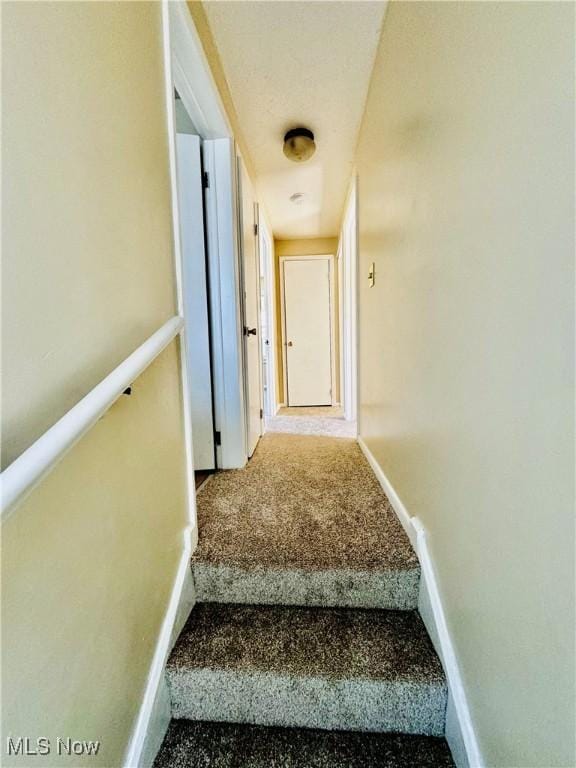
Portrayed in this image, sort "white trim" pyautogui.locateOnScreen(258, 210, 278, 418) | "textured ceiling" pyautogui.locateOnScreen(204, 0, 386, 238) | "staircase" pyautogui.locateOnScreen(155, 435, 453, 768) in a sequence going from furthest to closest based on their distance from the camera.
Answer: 1. "white trim" pyautogui.locateOnScreen(258, 210, 278, 418)
2. "textured ceiling" pyautogui.locateOnScreen(204, 0, 386, 238)
3. "staircase" pyautogui.locateOnScreen(155, 435, 453, 768)

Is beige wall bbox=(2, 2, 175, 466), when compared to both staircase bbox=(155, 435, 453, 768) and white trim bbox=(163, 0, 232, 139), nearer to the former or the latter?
white trim bbox=(163, 0, 232, 139)

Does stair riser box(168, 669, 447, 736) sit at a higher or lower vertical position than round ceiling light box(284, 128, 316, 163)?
lower

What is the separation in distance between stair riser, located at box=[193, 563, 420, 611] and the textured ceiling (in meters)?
2.23

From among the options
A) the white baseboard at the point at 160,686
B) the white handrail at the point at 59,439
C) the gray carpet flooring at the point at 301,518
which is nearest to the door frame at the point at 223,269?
the gray carpet flooring at the point at 301,518

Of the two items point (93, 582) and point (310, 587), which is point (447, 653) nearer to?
point (310, 587)

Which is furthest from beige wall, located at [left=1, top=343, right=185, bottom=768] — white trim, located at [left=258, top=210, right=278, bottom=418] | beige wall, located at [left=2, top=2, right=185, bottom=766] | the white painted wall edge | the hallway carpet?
white trim, located at [left=258, top=210, right=278, bottom=418]

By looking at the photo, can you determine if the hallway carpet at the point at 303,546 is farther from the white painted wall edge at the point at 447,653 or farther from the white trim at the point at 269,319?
the white trim at the point at 269,319

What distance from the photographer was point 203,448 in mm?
2025

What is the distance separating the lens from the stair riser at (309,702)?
918mm

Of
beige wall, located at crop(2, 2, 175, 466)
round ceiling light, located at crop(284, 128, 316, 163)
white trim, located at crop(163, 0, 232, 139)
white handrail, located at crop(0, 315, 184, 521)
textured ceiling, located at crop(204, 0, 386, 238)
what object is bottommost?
white handrail, located at crop(0, 315, 184, 521)

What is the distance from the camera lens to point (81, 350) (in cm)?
67

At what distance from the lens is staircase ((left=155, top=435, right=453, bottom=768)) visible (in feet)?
2.97

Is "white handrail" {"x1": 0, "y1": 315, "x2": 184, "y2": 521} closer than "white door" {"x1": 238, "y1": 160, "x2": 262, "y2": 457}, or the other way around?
"white handrail" {"x1": 0, "y1": 315, "x2": 184, "y2": 521}

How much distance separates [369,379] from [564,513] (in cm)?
162
